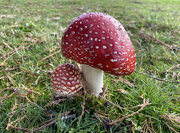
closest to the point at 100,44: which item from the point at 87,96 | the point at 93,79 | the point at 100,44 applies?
the point at 100,44

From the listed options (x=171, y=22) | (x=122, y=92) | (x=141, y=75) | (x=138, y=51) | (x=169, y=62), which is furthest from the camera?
(x=171, y=22)

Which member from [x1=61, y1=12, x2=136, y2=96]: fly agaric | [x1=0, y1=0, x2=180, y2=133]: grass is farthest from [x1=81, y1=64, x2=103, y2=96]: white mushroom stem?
[x1=61, y1=12, x2=136, y2=96]: fly agaric

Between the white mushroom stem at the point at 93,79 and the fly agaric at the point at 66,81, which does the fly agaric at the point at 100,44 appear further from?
the white mushroom stem at the point at 93,79

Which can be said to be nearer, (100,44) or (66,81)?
(100,44)

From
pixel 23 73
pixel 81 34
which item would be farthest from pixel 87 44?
pixel 23 73

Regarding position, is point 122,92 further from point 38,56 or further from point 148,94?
point 38,56

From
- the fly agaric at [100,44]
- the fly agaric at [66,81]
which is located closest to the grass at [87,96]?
the fly agaric at [66,81]

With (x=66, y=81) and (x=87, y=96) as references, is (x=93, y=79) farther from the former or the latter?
(x=66, y=81)
